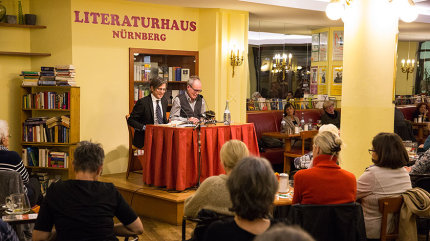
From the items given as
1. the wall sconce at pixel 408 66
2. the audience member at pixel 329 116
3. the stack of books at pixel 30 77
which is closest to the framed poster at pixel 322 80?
the audience member at pixel 329 116

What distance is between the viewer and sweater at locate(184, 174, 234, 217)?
3.21 metres

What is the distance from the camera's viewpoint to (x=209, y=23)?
8570mm

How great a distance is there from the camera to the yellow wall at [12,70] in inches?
293

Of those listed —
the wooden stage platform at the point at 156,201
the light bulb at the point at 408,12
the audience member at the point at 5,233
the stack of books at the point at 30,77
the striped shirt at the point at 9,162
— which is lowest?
the wooden stage platform at the point at 156,201

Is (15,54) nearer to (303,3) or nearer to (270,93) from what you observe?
(303,3)

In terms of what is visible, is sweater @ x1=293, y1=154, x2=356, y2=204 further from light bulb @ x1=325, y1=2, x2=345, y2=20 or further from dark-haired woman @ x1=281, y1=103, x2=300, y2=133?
dark-haired woman @ x1=281, y1=103, x2=300, y2=133

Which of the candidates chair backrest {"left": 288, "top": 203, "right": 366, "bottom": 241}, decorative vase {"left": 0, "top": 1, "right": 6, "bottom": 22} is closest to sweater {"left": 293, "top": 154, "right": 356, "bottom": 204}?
chair backrest {"left": 288, "top": 203, "right": 366, "bottom": 241}

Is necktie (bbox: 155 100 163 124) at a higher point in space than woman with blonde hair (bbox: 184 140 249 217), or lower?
higher

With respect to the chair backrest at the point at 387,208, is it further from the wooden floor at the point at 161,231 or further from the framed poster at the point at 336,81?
the framed poster at the point at 336,81

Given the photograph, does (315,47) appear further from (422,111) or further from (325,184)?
(325,184)

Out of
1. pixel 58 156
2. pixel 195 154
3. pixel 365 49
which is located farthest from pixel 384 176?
pixel 58 156

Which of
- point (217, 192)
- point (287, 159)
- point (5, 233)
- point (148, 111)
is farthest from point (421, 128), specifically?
point (5, 233)

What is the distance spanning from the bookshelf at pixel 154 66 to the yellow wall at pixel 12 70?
1674 mm

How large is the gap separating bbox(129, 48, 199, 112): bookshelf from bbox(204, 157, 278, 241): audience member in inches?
232
